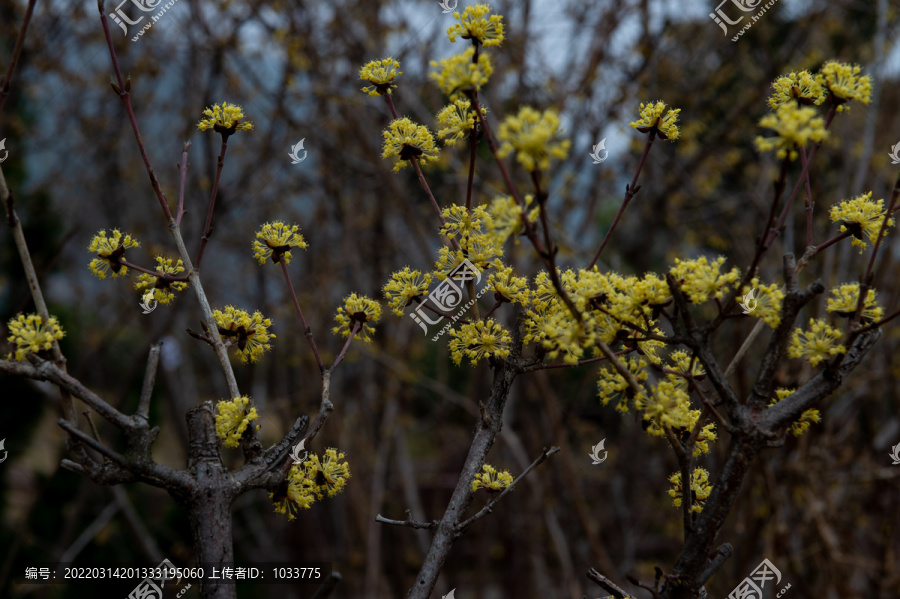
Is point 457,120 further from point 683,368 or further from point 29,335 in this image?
point 29,335

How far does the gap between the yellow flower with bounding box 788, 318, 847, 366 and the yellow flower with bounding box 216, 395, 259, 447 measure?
3.46ft

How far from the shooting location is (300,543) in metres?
6.14

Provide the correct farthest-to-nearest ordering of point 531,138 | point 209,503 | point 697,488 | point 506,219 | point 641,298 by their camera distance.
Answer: point 697,488, point 209,503, point 641,298, point 506,219, point 531,138

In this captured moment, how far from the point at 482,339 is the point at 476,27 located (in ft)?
1.95

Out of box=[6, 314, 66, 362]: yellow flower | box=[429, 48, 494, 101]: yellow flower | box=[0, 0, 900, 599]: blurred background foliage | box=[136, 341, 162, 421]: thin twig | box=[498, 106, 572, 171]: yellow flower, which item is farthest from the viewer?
box=[0, 0, 900, 599]: blurred background foliage

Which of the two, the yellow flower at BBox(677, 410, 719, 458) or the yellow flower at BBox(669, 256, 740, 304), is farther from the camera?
the yellow flower at BBox(677, 410, 719, 458)

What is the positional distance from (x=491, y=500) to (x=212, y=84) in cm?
446

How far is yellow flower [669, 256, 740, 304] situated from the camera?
1109mm

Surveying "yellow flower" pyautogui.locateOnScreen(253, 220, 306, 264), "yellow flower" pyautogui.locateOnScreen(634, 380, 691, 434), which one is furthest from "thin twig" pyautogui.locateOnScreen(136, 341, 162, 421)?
"yellow flower" pyautogui.locateOnScreen(634, 380, 691, 434)

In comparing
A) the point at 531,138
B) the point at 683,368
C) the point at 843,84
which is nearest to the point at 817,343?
the point at 683,368

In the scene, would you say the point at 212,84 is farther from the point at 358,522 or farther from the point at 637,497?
the point at 637,497

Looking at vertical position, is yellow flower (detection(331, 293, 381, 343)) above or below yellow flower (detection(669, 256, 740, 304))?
above

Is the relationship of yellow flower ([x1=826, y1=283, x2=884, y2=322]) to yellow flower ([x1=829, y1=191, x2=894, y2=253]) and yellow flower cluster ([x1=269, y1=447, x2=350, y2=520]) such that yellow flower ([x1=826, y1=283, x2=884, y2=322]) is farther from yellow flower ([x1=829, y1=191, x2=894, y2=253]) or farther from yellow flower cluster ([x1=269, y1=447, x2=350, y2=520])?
yellow flower cluster ([x1=269, y1=447, x2=350, y2=520])

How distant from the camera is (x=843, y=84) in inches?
47.9
